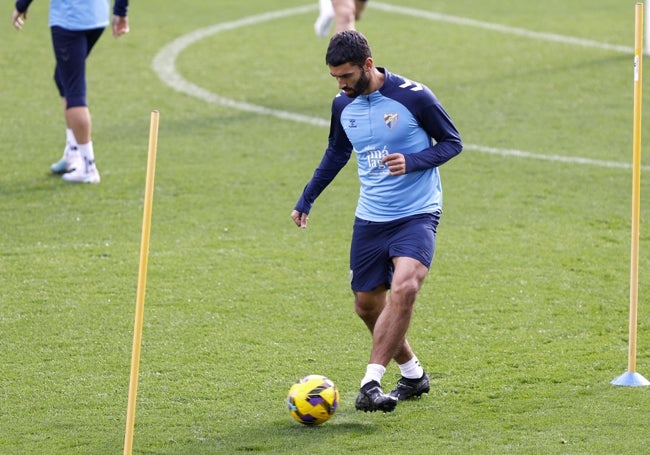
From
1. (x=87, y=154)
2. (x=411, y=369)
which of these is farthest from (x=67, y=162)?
(x=411, y=369)

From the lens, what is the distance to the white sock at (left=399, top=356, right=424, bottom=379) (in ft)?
23.5

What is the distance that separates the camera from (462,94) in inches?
596

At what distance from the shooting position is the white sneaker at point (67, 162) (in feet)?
38.9

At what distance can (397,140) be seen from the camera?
6.98 meters

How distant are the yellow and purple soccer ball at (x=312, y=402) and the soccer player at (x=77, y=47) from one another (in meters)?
5.54

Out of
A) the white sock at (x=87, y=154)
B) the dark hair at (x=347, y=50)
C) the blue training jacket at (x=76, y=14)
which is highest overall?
the dark hair at (x=347, y=50)

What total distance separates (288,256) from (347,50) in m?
3.49

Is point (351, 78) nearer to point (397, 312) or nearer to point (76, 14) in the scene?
point (397, 312)

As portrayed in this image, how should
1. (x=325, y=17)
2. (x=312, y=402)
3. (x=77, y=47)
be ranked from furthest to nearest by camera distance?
(x=325, y=17) → (x=77, y=47) → (x=312, y=402)

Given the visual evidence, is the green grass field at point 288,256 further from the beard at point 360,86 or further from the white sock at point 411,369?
the beard at point 360,86

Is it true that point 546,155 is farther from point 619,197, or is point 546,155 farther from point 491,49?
point 491,49

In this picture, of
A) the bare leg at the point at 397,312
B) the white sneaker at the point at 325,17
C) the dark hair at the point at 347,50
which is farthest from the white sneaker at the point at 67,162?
the bare leg at the point at 397,312

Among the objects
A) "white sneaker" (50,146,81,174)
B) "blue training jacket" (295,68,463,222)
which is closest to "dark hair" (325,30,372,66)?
"blue training jacket" (295,68,463,222)

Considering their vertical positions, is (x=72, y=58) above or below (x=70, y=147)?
above
